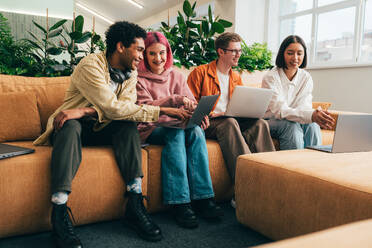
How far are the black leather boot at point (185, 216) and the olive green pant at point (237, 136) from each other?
0.38 metres

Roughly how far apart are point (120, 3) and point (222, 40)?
31.5ft

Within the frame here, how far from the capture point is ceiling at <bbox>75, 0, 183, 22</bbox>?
923cm

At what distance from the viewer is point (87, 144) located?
5.37 ft

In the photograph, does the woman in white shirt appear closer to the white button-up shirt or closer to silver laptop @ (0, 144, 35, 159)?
the white button-up shirt

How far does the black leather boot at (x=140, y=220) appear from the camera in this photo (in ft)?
4.46

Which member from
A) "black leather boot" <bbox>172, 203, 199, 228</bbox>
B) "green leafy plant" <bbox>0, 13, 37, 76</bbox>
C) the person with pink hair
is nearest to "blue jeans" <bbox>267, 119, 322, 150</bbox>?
the person with pink hair

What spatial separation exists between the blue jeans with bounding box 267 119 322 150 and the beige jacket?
91 centimetres

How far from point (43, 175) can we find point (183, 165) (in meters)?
0.67

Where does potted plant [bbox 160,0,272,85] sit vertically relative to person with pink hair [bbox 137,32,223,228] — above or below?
A: above

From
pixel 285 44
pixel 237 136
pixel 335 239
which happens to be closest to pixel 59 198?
pixel 237 136

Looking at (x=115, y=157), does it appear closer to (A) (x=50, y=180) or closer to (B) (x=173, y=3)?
(A) (x=50, y=180)

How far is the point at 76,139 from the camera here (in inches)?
54.1

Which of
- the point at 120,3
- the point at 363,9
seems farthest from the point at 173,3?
the point at 363,9

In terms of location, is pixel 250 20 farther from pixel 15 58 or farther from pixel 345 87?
pixel 15 58
